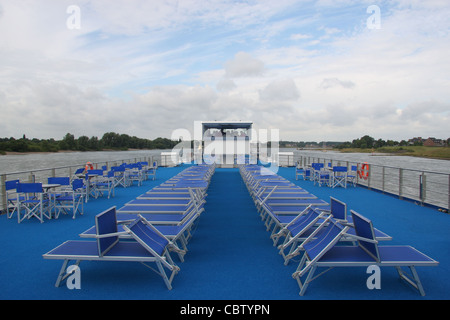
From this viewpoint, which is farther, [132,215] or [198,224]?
[198,224]

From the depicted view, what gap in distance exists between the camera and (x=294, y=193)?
6.38 meters

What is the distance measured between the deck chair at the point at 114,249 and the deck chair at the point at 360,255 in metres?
1.30

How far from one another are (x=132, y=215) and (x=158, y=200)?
1485 millimetres

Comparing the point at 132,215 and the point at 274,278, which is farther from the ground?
the point at 132,215

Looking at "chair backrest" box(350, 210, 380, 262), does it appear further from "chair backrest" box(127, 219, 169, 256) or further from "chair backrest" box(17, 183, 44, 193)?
"chair backrest" box(17, 183, 44, 193)

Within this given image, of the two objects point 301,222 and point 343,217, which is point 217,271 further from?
point 343,217

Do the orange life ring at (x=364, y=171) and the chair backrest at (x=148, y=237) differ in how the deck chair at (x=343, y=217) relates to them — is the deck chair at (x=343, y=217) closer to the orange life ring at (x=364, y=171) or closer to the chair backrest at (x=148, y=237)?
the chair backrest at (x=148, y=237)

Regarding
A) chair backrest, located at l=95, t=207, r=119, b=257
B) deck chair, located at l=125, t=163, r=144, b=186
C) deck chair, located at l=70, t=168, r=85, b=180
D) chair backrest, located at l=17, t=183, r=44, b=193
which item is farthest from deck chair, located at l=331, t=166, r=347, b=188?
chair backrest, located at l=95, t=207, r=119, b=257

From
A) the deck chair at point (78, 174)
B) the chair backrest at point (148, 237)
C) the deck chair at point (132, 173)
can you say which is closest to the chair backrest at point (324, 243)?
the chair backrest at point (148, 237)

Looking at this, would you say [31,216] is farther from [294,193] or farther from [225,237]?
[294,193]

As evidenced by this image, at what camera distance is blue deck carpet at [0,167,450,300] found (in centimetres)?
273

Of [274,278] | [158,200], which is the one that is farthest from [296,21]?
[274,278]

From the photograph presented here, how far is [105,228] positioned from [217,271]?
122 centimetres

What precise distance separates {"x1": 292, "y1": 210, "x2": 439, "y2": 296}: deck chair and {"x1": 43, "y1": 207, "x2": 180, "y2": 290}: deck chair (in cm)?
130
